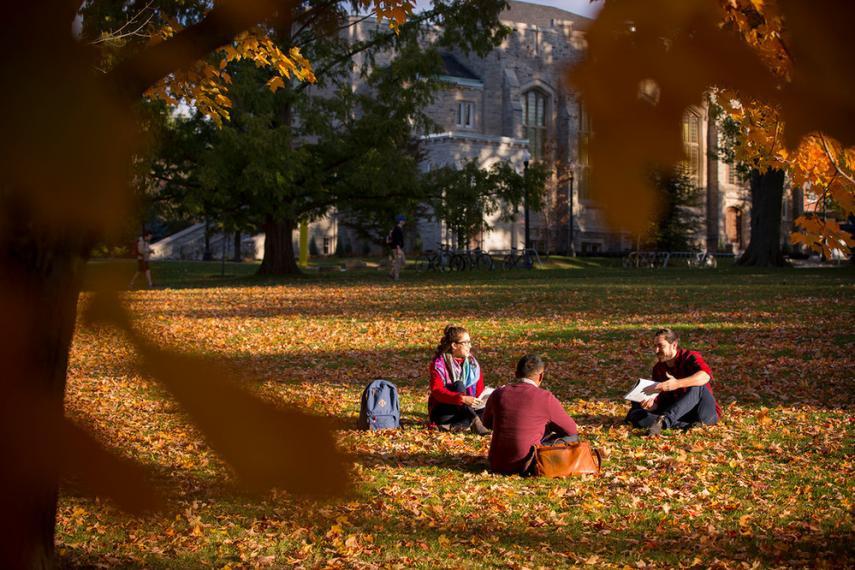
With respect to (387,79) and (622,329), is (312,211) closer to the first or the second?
(387,79)

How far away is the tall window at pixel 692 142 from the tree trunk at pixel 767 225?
3694 cm

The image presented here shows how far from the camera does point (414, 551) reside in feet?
16.4

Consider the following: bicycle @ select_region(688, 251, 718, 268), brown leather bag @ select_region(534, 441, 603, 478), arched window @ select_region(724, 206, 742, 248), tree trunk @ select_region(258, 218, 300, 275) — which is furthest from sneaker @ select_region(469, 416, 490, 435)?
arched window @ select_region(724, 206, 742, 248)

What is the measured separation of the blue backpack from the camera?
320 inches

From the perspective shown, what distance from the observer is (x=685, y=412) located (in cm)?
818

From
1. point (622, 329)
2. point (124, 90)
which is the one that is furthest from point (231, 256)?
point (124, 90)

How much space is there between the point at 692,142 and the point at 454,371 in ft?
25.2

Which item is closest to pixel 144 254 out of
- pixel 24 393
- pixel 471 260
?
pixel 24 393

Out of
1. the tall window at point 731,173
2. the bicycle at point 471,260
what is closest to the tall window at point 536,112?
the tall window at point 731,173

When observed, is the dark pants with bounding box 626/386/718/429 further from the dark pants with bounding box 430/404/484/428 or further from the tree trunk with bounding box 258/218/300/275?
the tree trunk with bounding box 258/218/300/275

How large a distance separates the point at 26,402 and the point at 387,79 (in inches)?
1055

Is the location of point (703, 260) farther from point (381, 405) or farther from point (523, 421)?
point (523, 421)

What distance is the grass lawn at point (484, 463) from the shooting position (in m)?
1.39

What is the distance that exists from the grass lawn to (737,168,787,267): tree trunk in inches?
834
